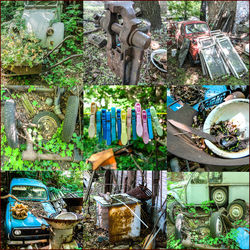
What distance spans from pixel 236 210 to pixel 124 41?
6.72 feet

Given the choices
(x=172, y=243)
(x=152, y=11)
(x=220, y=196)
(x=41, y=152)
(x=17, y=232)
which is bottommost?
(x=172, y=243)

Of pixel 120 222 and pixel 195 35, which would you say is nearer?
pixel 120 222

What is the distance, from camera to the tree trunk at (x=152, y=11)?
3.43 m

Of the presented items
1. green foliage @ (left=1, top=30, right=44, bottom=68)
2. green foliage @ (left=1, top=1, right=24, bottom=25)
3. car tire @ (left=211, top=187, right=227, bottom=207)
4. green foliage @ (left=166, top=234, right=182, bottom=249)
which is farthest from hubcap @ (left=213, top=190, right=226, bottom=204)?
green foliage @ (left=1, top=1, right=24, bottom=25)

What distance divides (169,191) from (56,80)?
164 centimetres

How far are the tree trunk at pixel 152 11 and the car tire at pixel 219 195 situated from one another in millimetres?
1777

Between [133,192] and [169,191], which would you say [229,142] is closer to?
[169,191]

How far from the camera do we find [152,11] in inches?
136

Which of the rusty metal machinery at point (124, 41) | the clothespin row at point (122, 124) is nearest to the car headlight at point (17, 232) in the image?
the clothespin row at point (122, 124)


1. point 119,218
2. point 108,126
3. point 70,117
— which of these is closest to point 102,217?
point 119,218

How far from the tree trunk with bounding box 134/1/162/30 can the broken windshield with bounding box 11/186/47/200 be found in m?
2.02

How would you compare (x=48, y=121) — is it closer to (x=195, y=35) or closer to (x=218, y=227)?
(x=195, y=35)

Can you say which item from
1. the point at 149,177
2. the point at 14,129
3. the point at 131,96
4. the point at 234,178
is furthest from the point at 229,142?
the point at 14,129

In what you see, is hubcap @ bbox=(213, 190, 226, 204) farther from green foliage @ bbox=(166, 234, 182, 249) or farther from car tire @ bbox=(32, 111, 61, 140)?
car tire @ bbox=(32, 111, 61, 140)
